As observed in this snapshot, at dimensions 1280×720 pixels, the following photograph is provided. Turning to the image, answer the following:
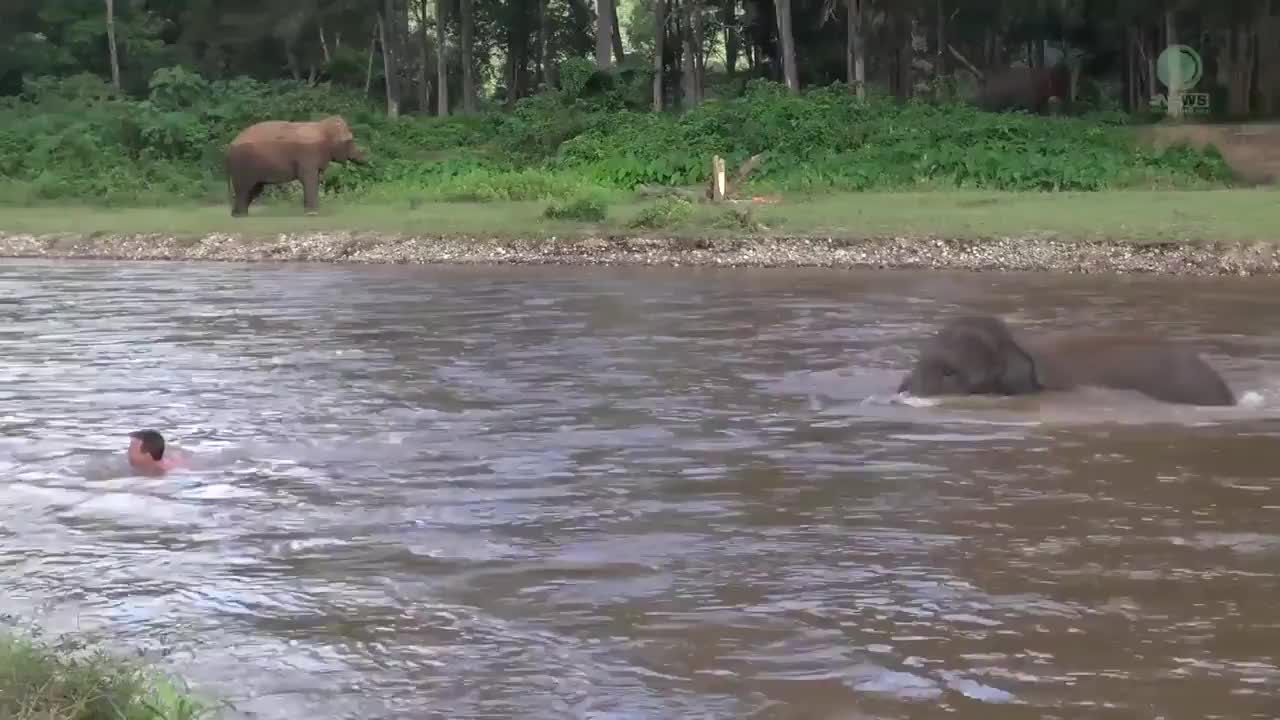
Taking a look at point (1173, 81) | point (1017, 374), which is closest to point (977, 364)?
point (1017, 374)

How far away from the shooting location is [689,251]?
22.0m

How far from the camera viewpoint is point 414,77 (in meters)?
56.2

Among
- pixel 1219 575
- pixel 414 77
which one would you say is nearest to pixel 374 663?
pixel 1219 575

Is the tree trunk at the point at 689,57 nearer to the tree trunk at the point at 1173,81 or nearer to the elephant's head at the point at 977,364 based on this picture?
the tree trunk at the point at 1173,81

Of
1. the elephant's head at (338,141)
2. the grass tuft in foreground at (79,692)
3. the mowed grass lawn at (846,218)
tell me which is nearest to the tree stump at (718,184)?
the mowed grass lawn at (846,218)

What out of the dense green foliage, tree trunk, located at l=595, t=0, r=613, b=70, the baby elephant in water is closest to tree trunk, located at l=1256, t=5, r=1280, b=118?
the dense green foliage

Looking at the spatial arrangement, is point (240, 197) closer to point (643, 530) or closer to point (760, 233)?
point (760, 233)

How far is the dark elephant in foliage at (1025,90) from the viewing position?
39344 millimetres

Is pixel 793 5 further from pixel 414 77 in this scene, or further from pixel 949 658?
pixel 949 658

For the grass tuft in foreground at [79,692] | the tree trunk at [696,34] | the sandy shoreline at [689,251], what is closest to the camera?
the grass tuft in foreground at [79,692]

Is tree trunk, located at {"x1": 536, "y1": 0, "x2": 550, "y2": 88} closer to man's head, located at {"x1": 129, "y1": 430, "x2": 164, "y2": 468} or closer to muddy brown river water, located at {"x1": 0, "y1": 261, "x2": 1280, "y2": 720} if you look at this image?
muddy brown river water, located at {"x1": 0, "y1": 261, "x2": 1280, "y2": 720}

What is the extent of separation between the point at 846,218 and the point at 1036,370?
11981mm

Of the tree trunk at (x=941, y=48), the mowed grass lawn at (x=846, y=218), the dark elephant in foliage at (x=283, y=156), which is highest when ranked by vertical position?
the tree trunk at (x=941, y=48)

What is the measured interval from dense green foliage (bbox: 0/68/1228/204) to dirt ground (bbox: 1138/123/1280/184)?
1.92ft
